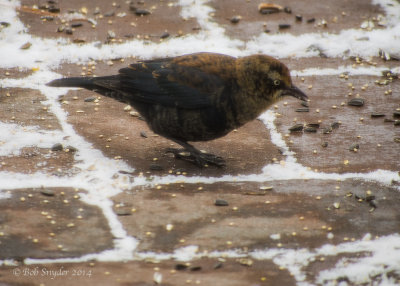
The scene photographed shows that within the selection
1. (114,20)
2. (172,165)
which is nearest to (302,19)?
(114,20)

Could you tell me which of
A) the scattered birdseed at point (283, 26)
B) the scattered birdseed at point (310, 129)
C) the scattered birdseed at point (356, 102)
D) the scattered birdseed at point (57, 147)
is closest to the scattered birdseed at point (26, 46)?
the scattered birdseed at point (57, 147)

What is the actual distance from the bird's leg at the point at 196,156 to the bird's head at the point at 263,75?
448 mm

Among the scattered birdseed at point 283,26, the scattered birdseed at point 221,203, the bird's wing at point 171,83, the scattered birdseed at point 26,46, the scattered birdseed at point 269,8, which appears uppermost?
the scattered birdseed at point 269,8

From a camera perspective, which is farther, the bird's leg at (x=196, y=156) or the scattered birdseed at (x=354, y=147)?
the scattered birdseed at (x=354, y=147)

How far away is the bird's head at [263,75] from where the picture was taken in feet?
13.9

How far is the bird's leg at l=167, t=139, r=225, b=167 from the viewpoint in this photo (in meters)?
A: 4.32

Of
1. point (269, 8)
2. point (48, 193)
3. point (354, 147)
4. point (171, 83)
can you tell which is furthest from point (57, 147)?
point (269, 8)

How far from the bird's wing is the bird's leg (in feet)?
0.93

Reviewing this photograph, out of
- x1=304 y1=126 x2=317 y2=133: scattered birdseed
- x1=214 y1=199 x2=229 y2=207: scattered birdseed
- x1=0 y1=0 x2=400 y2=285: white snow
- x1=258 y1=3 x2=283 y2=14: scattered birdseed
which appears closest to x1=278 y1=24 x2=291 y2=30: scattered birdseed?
x1=0 y1=0 x2=400 y2=285: white snow

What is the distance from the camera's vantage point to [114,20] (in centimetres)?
618

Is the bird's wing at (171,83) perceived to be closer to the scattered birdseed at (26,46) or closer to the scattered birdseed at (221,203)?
the scattered birdseed at (221,203)

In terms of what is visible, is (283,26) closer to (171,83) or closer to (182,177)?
(171,83)

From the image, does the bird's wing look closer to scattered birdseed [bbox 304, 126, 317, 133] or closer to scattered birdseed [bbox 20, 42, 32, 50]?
scattered birdseed [bbox 304, 126, 317, 133]

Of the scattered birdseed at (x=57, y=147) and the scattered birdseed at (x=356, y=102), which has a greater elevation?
the scattered birdseed at (x=356, y=102)
